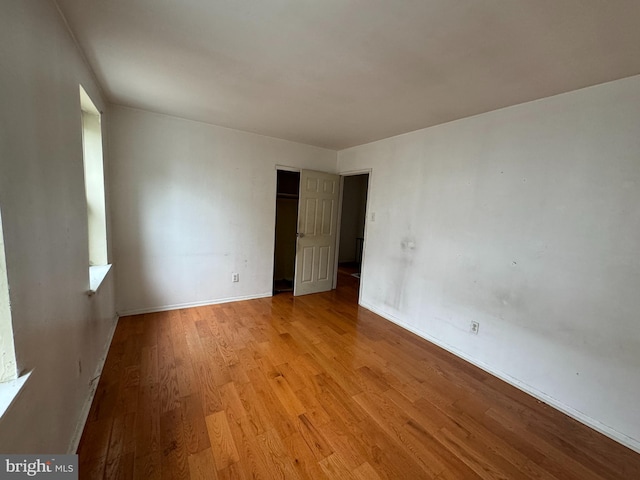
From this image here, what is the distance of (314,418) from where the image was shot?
1.75 metres

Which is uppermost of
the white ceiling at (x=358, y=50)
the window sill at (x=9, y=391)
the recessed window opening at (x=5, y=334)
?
the white ceiling at (x=358, y=50)

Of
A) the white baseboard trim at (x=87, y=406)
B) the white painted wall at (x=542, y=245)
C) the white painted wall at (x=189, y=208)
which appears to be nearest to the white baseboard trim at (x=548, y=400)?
the white painted wall at (x=542, y=245)

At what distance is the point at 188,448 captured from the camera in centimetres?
149

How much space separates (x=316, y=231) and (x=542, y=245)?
9.24 ft

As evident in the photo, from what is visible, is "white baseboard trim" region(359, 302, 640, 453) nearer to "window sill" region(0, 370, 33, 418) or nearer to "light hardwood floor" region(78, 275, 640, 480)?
"light hardwood floor" region(78, 275, 640, 480)

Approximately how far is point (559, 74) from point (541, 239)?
3.83 ft

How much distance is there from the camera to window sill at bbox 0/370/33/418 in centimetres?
79

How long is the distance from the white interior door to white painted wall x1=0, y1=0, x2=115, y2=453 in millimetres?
2664

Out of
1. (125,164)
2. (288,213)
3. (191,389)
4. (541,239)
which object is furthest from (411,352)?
(125,164)

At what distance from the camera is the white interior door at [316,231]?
159 inches

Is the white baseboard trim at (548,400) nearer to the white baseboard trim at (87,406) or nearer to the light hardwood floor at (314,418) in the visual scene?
the light hardwood floor at (314,418)

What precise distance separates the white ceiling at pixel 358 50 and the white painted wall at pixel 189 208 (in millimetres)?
630

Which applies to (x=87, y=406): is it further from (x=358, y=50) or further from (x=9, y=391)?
(x=358, y=50)

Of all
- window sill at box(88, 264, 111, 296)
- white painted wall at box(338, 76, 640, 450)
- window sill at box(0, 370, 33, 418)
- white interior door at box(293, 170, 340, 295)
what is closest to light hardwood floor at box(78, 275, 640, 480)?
white painted wall at box(338, 76, 640, 450)
